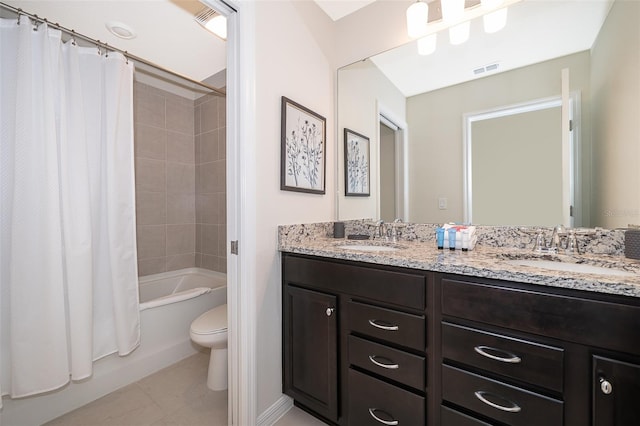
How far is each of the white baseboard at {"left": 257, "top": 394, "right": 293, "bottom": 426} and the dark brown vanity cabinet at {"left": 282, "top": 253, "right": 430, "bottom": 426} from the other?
0.30ft

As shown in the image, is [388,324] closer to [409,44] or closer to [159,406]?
[159,406]

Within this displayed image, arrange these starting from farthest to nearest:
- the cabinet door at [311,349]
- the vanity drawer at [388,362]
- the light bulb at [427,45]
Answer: the light bulb at [427,45] < the cabinet door at [311,349] < the vanity drawer at [388,362]

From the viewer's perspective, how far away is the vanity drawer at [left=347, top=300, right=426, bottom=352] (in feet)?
3.29

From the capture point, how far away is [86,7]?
5.18 ft

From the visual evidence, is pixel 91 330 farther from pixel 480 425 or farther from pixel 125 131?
pixel 480 425

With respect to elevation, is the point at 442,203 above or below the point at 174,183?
below

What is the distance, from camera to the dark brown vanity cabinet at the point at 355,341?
40.1 inches

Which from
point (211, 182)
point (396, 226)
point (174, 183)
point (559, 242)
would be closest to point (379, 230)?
point (396, 226)

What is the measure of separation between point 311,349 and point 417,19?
194cm

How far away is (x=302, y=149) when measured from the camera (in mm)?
1611

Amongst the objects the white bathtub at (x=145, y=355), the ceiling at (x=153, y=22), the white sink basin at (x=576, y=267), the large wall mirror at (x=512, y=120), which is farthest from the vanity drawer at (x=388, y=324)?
the ceiling at (x=153, y=22)

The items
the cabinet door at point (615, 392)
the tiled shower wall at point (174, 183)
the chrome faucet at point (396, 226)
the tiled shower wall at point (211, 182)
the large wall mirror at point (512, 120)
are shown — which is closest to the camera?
the cabinet door at point (615, 392)

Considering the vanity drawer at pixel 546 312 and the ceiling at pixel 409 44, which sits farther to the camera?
the ceiling at pixel 409 44

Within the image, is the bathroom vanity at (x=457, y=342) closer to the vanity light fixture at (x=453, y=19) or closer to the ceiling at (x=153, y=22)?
the vanity light fixture at (x=453, y=19)
